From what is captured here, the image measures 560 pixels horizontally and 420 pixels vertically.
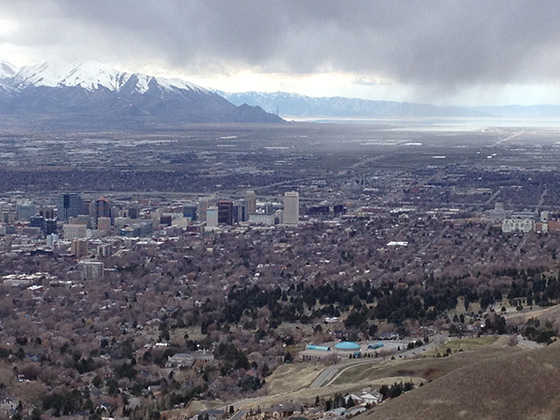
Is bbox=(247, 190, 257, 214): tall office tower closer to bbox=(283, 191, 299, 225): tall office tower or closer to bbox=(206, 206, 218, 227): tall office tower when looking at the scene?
bbox=(283, 191, 299, 225): tall office tower

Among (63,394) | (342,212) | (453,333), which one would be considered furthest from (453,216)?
(63,394)

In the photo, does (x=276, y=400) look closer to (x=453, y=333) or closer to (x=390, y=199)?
(x=453, y=333)

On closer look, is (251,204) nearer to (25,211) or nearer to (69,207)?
(69,207)

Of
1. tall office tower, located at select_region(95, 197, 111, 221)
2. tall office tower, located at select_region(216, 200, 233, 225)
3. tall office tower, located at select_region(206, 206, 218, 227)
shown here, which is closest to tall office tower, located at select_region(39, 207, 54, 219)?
tall office tower, located at select_region(95, 197, 111, 221)

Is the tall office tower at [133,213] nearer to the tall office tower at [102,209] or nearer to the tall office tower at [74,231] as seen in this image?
the tall office tower at [102,209]

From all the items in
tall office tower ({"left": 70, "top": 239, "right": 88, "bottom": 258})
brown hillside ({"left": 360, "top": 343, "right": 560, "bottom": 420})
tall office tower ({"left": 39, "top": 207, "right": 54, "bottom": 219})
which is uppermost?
brown hillside ({"left": 360, "top": 343, "right": 560, "bottom": 420})

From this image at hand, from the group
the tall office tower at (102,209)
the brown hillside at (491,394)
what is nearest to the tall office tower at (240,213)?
the tall office tower at (102,209)

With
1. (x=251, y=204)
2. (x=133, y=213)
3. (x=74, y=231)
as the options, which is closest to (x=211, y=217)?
(x=133, y=213)
